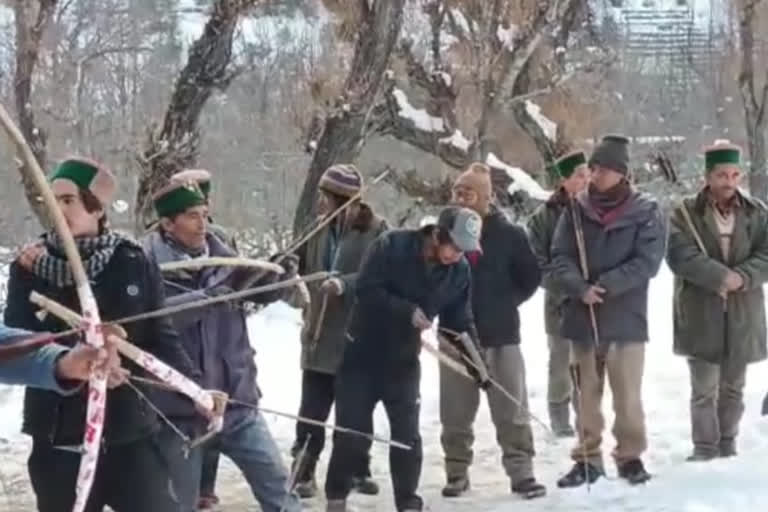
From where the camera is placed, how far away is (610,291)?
618 cm

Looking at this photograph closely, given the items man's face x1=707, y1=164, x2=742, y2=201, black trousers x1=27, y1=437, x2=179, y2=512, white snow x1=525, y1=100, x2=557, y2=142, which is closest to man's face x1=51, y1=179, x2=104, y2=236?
black trousers x1=27, y1=437, x2=179, y2=512

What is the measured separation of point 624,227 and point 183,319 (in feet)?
7.69

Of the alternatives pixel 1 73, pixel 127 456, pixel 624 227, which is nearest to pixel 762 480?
pixel 624 227

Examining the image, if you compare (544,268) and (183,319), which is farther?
(544,268)

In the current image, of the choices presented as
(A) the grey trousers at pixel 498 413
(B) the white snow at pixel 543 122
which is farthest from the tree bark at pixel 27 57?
(B) the white snow at pixel 543 122

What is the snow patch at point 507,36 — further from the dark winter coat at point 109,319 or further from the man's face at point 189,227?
the dark winter coat at point 109,319

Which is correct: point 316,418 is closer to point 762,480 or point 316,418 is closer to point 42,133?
point 762,480

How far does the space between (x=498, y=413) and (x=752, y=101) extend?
12.9 metres

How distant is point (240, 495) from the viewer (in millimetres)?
6852

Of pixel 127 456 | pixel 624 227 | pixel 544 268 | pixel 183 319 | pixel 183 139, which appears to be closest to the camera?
pixel 127 456

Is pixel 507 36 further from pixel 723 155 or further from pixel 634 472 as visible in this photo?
pixel 634 472

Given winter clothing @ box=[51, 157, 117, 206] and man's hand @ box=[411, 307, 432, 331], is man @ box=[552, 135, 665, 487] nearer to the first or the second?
man's hand @ box=[411, 307, 432, 331]

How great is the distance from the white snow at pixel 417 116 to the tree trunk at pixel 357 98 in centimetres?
380

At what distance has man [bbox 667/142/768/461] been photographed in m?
6.54
